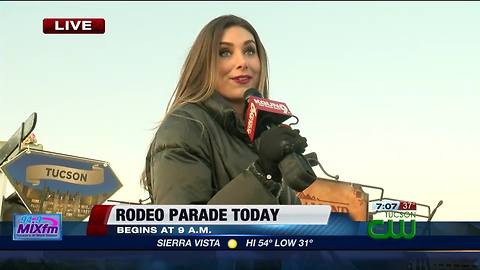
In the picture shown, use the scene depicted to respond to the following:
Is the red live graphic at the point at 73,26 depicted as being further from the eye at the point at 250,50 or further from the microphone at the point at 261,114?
the microphone at the point at 261,114

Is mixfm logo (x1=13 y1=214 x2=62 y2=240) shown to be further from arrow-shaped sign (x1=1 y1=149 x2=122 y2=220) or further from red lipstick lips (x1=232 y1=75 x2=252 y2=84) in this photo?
red lipstick lips (x1=232 y1=75 x2=252 y2=84)

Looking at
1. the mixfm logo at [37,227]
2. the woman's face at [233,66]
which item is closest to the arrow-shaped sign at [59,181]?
the mixfm logo at [37,227]

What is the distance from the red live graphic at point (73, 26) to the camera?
220 inches

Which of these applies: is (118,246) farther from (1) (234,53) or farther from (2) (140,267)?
(1) (234,53)

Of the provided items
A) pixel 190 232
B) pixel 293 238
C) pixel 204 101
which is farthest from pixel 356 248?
pixel 204 101

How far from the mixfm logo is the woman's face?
1.49 metres

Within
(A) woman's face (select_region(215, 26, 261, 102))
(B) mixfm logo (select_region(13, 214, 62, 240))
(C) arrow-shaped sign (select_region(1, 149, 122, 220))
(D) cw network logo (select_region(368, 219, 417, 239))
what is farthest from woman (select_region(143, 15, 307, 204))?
(B) mixfm logo (select_region(13, 214, 62, 240))

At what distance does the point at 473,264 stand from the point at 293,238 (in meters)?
1.29

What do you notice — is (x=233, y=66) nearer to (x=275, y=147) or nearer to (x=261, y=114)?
(x=261, y=114)

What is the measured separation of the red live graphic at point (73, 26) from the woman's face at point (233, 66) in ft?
3.27

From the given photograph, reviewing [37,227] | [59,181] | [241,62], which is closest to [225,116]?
[241,62]

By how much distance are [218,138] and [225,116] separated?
16cm

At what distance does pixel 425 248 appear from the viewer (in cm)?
518

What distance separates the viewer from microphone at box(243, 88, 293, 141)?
4.91m
